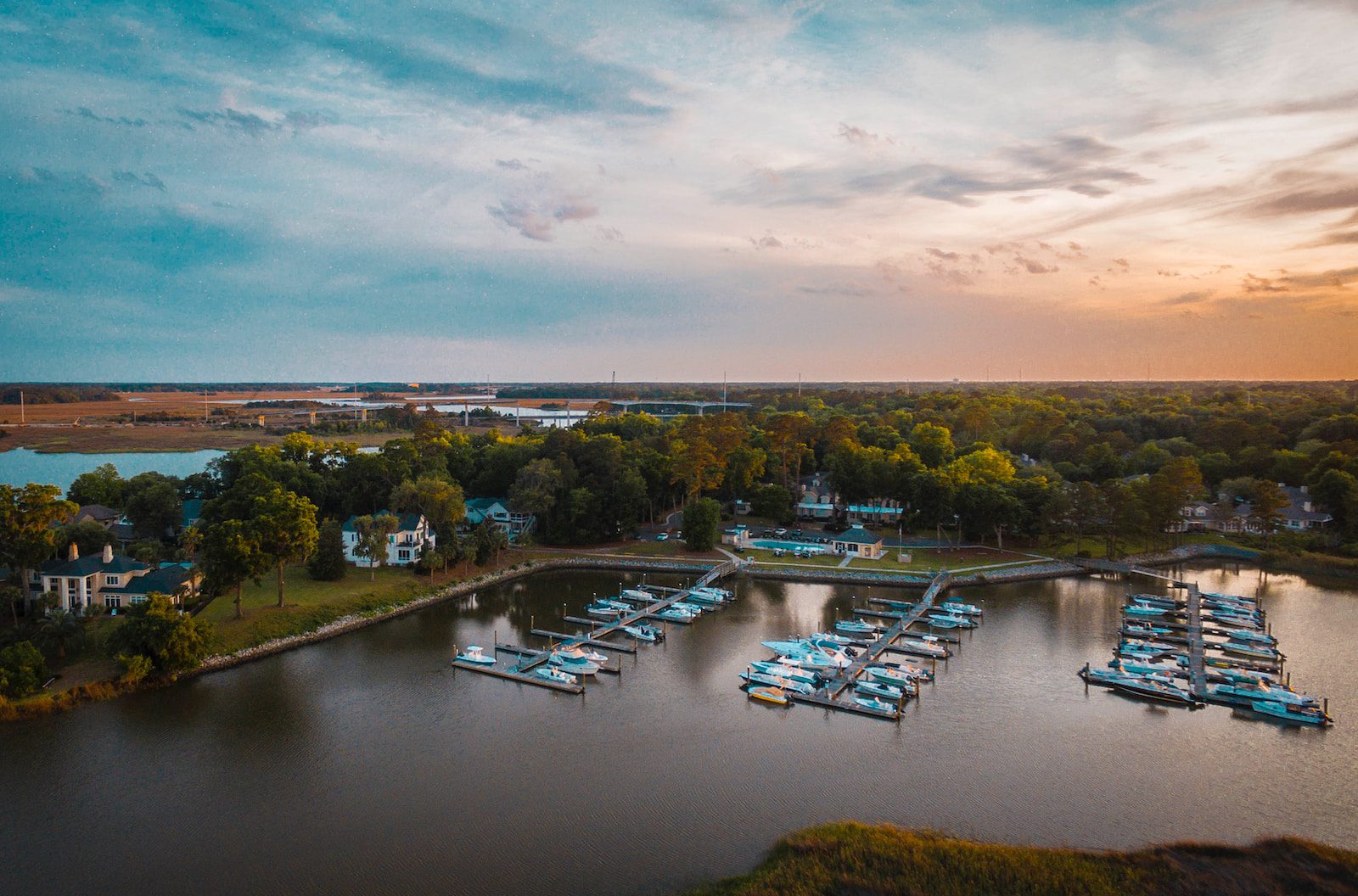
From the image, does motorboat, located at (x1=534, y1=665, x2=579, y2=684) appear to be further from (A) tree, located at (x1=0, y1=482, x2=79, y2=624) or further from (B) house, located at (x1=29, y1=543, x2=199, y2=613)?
(A) tree, located at (x1=0, y1=482, x2=79, y2=624)

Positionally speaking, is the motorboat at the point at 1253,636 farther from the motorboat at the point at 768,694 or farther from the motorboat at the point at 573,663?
the motorboat at the point at 573,663

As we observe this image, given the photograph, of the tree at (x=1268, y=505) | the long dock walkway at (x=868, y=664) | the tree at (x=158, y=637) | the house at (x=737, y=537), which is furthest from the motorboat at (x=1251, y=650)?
the tree at (x=158, y=637)

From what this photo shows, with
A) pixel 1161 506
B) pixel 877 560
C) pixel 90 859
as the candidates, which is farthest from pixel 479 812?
pixel 1161 506

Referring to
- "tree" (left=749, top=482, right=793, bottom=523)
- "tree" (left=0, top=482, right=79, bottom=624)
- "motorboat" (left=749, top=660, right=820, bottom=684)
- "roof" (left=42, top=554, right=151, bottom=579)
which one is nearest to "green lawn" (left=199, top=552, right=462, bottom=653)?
"roof" (left=42, top=554, right=151, bottom=579)

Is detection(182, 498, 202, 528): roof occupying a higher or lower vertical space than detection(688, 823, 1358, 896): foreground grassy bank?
higher

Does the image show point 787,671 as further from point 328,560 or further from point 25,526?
point 25,526
